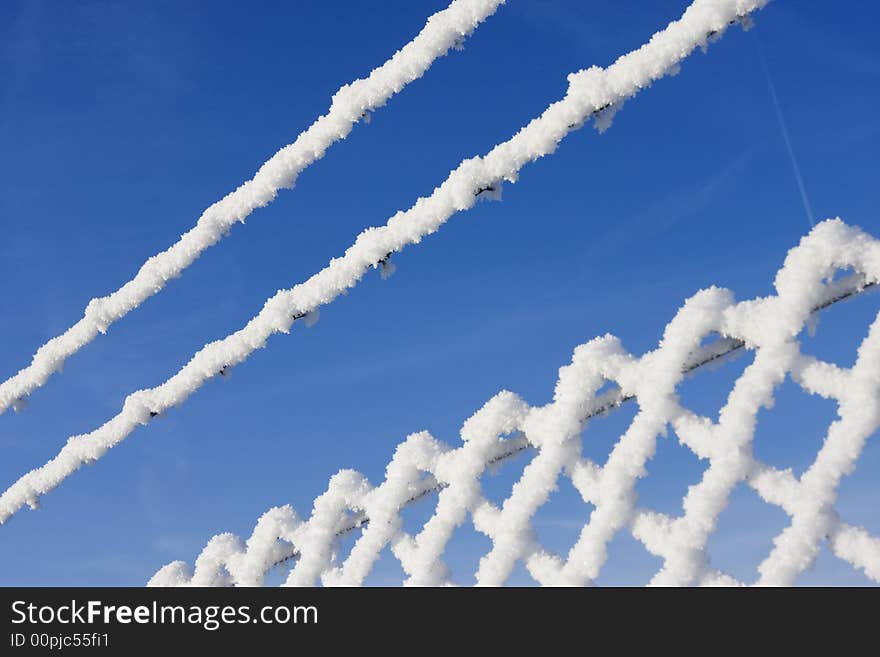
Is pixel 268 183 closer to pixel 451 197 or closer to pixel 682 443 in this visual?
pixel 451 197

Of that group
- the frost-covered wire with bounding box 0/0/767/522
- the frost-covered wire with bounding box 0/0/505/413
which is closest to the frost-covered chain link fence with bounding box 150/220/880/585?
the frost-covered wire with bounding box 0/0/767/522

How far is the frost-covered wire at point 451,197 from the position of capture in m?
1.77

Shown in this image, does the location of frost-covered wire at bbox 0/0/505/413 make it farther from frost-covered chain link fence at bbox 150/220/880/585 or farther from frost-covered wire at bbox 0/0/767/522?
frost-covered chain link fence at bbox 150/220/880/585

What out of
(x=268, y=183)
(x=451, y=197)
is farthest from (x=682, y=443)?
(x=268, y=183)

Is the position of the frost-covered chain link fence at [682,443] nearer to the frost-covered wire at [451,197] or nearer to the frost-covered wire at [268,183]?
the frost-covered wire at [451,197]

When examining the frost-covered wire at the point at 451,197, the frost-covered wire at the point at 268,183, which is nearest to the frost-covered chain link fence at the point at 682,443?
the frost-covered wire at the point at 451,197

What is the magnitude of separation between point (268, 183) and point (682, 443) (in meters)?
1.41

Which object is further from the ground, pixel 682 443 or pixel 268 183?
pixel 268 183

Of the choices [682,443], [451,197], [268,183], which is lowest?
[682,443]

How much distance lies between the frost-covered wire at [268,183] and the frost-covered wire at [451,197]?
0.33 meters

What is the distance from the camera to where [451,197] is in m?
2.00
